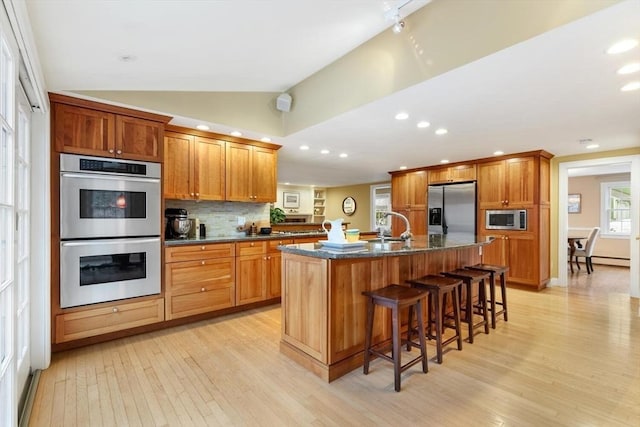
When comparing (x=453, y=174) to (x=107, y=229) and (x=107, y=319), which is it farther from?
(x=107, y=319)

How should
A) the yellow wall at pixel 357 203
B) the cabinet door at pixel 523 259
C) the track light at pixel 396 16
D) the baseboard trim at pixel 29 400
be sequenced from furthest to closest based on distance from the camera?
1. the yellow wall at pixel 357 203
2. the cabinet door at pixel 523 259
3. the track light at pixel 396 16
4. the baseboard trim at pixel 29 400

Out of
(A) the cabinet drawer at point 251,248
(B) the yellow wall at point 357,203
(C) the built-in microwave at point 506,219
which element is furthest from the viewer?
(B) the yellow wall at point 357,203

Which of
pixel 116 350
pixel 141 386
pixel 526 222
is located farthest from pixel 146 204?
pixel 526 222

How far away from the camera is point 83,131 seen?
9.22ft

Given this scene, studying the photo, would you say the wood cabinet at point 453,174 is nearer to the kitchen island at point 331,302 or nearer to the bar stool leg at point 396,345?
the kitchen island at point 331,302

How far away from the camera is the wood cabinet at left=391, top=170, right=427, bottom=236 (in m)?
6.48

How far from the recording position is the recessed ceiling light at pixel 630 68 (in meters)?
2.09

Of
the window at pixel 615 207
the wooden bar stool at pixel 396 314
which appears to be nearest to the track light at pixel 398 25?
the wooden bar stool at pixel 396 314

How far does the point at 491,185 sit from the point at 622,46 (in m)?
3.75

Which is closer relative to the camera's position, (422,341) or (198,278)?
(422,341)

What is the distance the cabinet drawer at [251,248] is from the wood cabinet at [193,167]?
67 centimetres

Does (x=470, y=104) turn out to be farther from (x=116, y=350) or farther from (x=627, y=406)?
(x=116, y=350)

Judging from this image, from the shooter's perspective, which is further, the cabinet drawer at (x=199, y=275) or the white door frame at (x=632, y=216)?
the white door frame at (x=632, y=216)

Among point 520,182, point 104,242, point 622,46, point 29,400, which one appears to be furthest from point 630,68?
point 29,400
